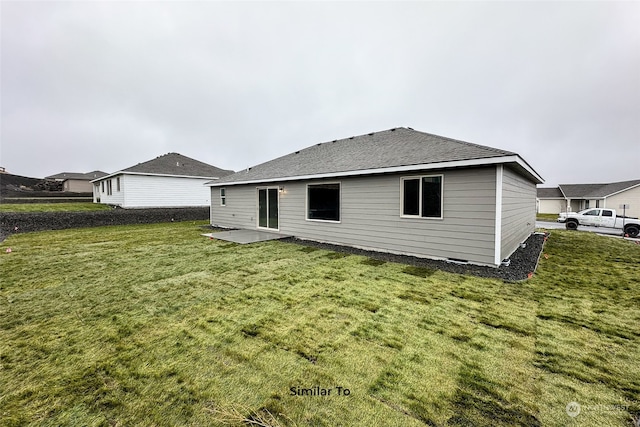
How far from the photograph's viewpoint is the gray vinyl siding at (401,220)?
5469 mm

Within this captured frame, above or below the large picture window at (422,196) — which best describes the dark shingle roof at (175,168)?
above

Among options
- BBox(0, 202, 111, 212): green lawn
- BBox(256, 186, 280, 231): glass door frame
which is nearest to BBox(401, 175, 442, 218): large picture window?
BBox(256, 186, 280, 231): glass door frame

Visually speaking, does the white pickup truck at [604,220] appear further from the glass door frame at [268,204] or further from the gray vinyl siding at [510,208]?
the glass door frame at [268,204]

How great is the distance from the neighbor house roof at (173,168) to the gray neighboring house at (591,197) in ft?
131

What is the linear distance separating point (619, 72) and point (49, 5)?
33.2m

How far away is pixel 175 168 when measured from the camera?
19.4 meters

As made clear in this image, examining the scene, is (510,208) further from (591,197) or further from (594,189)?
(594,189)

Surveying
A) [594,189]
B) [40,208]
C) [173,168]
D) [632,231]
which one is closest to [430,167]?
[632,231]

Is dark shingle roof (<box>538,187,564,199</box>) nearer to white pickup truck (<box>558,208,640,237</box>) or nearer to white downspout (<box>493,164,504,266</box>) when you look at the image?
white pickup truck (<box>558,208,640,237</box>)

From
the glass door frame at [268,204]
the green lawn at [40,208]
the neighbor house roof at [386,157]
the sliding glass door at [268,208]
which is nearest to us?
the neighbor house roof at [386,157]

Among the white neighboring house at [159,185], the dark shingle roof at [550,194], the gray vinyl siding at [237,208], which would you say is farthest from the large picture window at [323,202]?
the dark shingle roof at [550,194]

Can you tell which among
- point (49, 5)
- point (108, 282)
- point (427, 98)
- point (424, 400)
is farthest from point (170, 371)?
point (427, 98)

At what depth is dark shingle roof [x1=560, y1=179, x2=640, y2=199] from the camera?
85.9ft

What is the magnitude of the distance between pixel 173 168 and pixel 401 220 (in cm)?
1915
